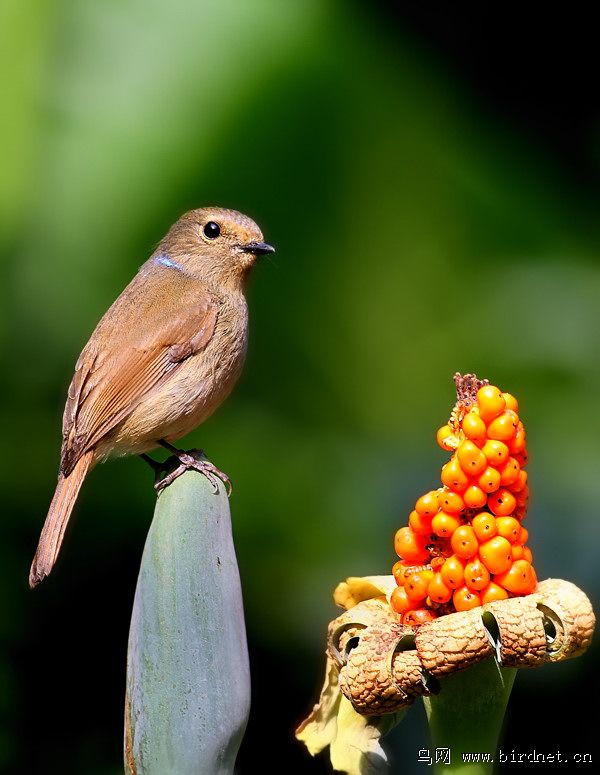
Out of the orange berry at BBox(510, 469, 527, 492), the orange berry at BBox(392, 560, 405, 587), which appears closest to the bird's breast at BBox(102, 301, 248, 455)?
the orange berry at BBox(392, 560, 405, 587)

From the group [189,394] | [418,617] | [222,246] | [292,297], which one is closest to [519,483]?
[418,617]

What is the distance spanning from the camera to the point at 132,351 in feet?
10.7

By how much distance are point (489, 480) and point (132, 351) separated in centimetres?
173

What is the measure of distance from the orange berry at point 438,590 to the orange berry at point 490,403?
0.80ft

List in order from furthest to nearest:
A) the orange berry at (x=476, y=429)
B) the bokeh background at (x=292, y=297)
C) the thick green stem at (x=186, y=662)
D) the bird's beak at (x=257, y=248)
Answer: the bokeh background at (x=292, y=297) < the bird's beak at (x=257, y=248) < the orange berry at (x=476, y=429) < the thick green stem at (x=186, y=662)

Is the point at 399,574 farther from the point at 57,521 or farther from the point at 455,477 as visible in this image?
the point at 57,521

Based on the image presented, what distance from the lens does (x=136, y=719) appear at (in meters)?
1.65

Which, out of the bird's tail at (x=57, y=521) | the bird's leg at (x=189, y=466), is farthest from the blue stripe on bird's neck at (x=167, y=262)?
the bird's tail at (x=57, y=521)

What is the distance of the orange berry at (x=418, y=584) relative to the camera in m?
1.76

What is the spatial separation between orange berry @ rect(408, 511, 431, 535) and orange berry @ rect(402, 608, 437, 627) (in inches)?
4.6

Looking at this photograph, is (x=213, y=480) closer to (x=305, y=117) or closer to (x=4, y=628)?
(x=4, y=628)

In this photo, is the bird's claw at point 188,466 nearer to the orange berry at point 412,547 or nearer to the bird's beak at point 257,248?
the orange berry at point 412,547

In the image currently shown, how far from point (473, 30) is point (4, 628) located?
2.99 meters

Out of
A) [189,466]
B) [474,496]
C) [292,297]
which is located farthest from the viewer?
[292,297]
